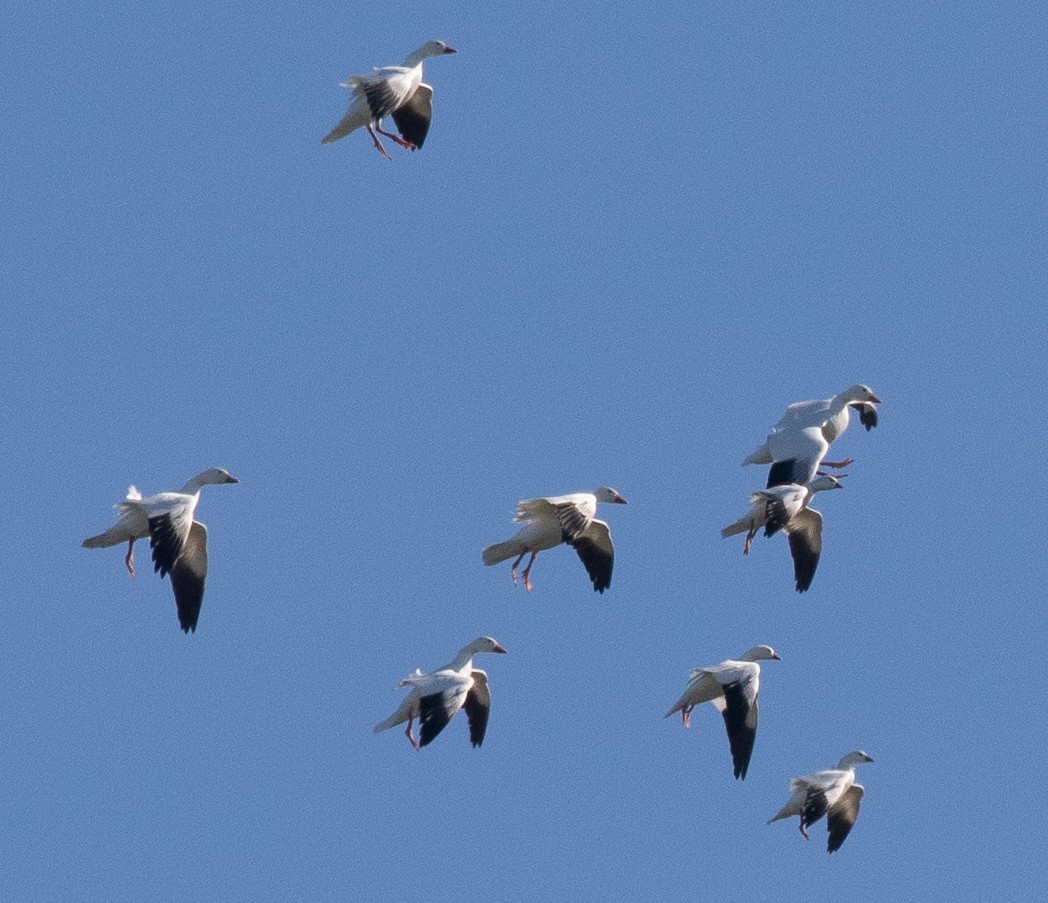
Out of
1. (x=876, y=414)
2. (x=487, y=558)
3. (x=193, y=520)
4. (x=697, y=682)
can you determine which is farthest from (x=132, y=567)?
(x=876, y=414)

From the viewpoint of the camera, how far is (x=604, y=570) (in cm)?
2950

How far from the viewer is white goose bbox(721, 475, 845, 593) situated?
29.3 m

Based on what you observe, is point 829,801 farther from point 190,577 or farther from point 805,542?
point 190,577

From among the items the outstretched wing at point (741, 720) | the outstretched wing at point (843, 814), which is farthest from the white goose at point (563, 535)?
the outstretched wing at point (843, 814)

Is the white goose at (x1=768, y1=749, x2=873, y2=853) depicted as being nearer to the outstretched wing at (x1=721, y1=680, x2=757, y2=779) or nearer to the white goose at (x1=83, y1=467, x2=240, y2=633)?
the outstretched wing at (x1=721, y1=680, x2=757, y2=779)

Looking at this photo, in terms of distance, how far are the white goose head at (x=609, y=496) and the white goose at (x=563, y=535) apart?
3.65 ft

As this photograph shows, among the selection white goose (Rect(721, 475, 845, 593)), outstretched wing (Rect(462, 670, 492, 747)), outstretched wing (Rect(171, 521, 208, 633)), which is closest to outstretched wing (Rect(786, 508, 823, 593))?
white goose (Rect(721, 475, 845, 593))

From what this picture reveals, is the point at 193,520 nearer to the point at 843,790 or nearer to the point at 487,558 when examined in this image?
the point at 487,558

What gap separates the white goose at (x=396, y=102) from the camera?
1175 inches

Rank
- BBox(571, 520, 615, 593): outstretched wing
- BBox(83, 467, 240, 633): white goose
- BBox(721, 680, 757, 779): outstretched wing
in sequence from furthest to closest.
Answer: BBox(571, 520, 615, 593): outstretched wing < BBox(721, 680, 757, 779): outstretched wing < BBox(83, 467, 240, 633): white goose

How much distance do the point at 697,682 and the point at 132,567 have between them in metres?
5.38

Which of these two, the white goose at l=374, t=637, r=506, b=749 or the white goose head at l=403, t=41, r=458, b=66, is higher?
the white goose head at l=403, t=41, r=458, b=66

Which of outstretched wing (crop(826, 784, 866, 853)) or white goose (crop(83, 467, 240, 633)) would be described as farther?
outstretched wing (crop(826, 784, 866, 853))

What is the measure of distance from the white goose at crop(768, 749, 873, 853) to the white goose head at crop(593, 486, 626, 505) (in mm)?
3101
